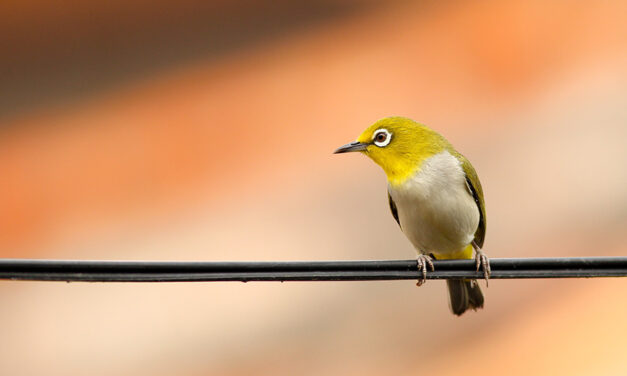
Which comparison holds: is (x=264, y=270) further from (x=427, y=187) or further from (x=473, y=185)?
(x=473, y=185)

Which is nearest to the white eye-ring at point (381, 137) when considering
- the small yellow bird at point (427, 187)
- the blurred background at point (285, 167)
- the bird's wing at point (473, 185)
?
the small yellow bird at point (427, 187)

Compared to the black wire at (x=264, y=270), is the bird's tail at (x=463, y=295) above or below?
below

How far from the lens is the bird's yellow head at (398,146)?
742 cm

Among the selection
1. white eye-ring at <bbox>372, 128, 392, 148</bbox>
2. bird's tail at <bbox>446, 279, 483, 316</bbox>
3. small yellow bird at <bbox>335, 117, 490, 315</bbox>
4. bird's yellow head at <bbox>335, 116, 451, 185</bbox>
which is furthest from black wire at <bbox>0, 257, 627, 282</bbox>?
bird's tail at <bbox>446, 279, 483, 316</bbox>

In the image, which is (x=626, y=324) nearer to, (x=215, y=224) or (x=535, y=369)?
(x=535, y=369)

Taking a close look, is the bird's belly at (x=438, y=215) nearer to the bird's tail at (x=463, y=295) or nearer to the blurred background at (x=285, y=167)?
the bird's tail at (x=463, y=295)

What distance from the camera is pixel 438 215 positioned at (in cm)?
718

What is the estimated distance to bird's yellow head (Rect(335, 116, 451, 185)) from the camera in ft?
24.3

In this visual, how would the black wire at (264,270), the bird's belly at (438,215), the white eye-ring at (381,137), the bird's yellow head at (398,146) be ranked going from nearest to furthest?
the black wire at (264,270)
the bird's belly at (438,215)
the bird's yellow head at (398,146)
the white eye-ring at (381,137)

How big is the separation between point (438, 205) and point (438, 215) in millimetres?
85

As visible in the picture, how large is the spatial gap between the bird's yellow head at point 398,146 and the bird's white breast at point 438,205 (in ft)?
0.30

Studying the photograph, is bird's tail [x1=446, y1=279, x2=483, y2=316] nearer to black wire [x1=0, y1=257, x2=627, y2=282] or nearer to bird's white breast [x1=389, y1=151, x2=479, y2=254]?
bird's white breast [x1=389, y1=151, x2=479, y2=254]

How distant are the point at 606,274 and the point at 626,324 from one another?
406 inches

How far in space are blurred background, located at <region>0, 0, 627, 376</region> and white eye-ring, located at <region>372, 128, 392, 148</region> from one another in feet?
26.9
